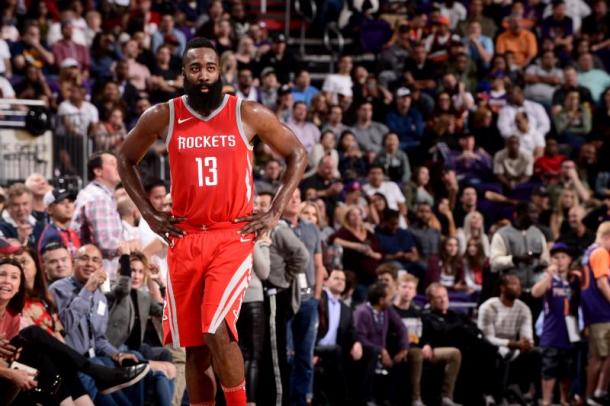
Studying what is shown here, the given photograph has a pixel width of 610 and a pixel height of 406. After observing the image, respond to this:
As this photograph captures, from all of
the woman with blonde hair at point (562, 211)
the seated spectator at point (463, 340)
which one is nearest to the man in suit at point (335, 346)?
the seated spectator at point (463, 340)

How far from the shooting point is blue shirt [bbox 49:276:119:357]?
8734 millimetres

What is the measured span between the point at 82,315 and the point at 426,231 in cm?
559

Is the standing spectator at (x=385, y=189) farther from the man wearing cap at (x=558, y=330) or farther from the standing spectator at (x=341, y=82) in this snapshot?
the man wearing cap at (x=558, y=330)

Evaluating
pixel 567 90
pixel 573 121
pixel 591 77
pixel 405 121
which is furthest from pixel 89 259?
pixel 591 77

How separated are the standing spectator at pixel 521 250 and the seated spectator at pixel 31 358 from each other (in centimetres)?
552

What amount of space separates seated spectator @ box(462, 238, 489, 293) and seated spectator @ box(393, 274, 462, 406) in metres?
1.70

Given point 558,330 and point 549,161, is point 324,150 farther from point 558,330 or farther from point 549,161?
point 558,330

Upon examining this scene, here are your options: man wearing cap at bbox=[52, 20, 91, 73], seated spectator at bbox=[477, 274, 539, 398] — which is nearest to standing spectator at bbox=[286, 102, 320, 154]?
man wearing cap at bbox=[52, 20, 91, 73]

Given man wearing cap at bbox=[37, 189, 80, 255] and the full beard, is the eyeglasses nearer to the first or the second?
man wearing cap at bbox=[37, 189, 80, 255]

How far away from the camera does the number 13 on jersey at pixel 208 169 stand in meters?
6.68

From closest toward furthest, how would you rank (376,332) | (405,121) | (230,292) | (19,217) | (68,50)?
(230,292) < (19,217) < (376,332) < (68,50) < (405,121)

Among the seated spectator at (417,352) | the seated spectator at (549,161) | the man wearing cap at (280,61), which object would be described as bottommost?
the seated spectator at (417,352)

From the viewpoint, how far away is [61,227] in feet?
32.8

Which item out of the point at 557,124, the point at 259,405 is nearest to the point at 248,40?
the point at 557,124
